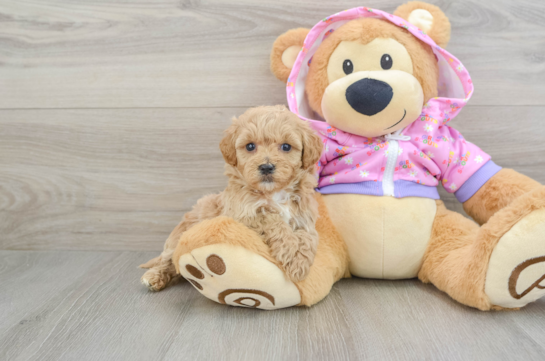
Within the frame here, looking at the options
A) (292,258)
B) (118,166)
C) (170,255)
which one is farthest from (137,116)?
(292,258)

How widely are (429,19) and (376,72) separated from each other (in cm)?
25

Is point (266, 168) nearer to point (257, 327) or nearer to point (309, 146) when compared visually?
point (309, 146)

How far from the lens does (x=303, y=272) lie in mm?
852

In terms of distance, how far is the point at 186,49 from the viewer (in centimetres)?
127

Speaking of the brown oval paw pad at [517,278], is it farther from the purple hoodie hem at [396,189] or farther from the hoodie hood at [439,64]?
the hoodie hood at [439,64]

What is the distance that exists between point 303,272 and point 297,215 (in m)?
0.14

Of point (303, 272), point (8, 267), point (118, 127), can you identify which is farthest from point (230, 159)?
point (8, 267)

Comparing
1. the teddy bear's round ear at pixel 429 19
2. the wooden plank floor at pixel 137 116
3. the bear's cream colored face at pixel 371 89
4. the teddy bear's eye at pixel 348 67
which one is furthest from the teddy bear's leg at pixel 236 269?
the teddy bear's round ear at pixel 429 19

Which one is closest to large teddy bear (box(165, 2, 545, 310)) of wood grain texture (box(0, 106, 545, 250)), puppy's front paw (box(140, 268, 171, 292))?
puppy's front paw (box(140, 268, 171, 292))

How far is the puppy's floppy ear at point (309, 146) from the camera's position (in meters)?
0.89

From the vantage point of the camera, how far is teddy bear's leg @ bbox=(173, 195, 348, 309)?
83 cm

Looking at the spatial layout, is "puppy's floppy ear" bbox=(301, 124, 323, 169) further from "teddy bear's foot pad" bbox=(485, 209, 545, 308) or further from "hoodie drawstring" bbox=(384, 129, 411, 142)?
"teddy bear's foot pad" bbox=(485, 209, 545, 308)

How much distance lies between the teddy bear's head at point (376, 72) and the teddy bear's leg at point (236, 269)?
408 millimetres

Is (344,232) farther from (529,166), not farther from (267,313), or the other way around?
(529,166)
